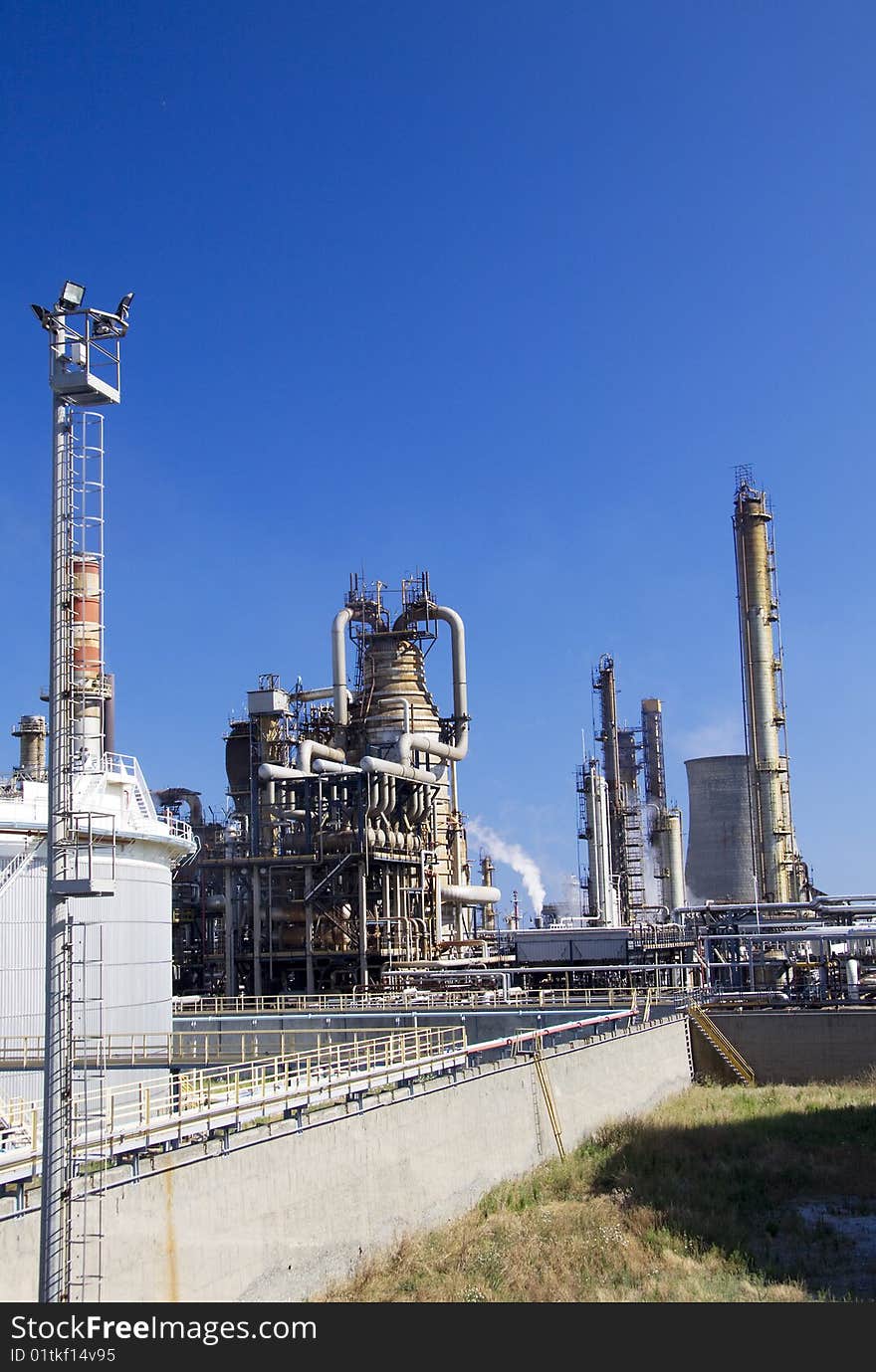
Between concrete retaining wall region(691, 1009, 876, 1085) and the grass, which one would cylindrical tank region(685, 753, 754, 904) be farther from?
the grass

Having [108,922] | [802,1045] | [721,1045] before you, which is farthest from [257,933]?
[108,922]

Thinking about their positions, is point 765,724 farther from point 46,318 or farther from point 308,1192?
point 46,318

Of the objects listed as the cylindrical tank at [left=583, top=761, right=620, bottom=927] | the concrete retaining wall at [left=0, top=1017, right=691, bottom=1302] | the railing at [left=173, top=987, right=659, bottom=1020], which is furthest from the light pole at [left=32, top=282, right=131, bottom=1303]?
the cylindrical tank at [left=583, top=761, right=620, bottom=927]

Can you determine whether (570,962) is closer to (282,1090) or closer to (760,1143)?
(760,1143)

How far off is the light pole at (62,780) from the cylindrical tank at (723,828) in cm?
6178

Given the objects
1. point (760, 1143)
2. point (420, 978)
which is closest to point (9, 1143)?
point (760, 1143)

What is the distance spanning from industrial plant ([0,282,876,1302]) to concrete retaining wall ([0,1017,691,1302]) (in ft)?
0.15

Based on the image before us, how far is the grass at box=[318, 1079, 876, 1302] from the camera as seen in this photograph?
19547mm

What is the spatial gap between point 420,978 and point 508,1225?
1218 inches

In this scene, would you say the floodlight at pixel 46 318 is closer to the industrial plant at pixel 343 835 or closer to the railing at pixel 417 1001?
the railing at pixel 417 1001

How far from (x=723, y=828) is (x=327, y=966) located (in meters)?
27.1

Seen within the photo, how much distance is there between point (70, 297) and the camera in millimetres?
13977

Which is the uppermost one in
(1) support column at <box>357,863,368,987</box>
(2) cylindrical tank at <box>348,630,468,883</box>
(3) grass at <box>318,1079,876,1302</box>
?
(2) cylindrical tank at <box>348,630,468,883</box>
